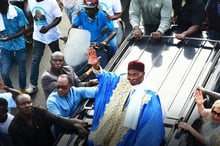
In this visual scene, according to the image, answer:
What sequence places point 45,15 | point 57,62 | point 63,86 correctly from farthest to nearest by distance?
point 45,15
point 57,62
point 63,86

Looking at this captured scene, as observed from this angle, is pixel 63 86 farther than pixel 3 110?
Yes

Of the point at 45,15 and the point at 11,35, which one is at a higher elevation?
the point at 45,15

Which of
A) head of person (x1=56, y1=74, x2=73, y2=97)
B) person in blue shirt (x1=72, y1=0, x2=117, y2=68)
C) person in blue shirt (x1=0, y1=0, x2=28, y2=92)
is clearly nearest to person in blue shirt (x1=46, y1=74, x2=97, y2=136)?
head of person (x1=56, y1=74, x2=73, y2=97)

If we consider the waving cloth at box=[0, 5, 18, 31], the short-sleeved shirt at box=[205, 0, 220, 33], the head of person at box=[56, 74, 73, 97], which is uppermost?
the short-sleeved shirt at box=[205, 0, 220, 33]

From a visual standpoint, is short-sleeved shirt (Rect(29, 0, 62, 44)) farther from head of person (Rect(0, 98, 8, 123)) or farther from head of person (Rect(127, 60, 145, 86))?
head of person (Rect(127, 60, 145, 86))

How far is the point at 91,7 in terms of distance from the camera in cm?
584

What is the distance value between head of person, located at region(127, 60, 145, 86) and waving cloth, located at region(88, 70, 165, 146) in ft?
0.36

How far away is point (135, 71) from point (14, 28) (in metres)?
2.66

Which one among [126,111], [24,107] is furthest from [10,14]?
[126,111]

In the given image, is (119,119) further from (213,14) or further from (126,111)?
(213,14)

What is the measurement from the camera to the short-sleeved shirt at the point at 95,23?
19.7 feet

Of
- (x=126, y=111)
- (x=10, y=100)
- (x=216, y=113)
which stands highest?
(x=216, y=113)

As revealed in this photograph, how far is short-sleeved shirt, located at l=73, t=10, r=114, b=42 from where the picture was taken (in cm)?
601

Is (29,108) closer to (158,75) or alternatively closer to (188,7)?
(158,75)
